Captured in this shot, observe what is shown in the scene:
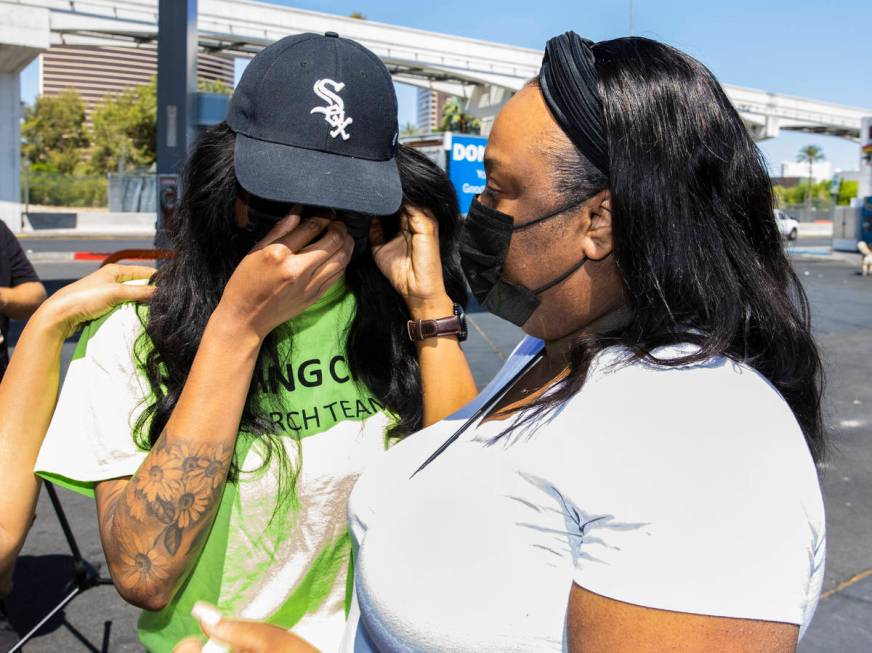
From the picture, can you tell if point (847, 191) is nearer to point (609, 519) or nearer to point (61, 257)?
point (61, 257)

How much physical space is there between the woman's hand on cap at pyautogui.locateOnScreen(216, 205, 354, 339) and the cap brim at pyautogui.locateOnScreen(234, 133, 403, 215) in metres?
0.06

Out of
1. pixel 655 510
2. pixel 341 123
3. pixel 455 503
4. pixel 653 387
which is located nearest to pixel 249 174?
pixel 341 123

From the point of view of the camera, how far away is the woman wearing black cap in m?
1.47

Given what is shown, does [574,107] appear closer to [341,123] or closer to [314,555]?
[341,123]

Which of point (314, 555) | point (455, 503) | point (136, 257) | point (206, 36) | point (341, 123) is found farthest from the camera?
point (206, 36)

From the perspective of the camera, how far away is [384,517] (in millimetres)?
1312

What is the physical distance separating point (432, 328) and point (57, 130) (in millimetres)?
63693

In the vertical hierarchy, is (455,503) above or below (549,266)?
below

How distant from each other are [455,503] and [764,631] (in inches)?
17.2

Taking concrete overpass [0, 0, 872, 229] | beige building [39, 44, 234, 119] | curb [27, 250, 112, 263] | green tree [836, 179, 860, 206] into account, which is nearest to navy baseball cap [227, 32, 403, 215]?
curb [27, 250, 112, 263]

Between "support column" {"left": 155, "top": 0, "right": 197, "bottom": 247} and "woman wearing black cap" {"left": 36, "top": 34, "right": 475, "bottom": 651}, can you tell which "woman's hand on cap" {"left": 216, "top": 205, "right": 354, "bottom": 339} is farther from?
"support column" {"left": 155, "top": 0, "right": 197, "bottom": 247}

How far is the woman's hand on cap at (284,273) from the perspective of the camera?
147cm

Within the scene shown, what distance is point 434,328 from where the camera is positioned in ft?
5.98

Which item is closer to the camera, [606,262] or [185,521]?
[606,262]
